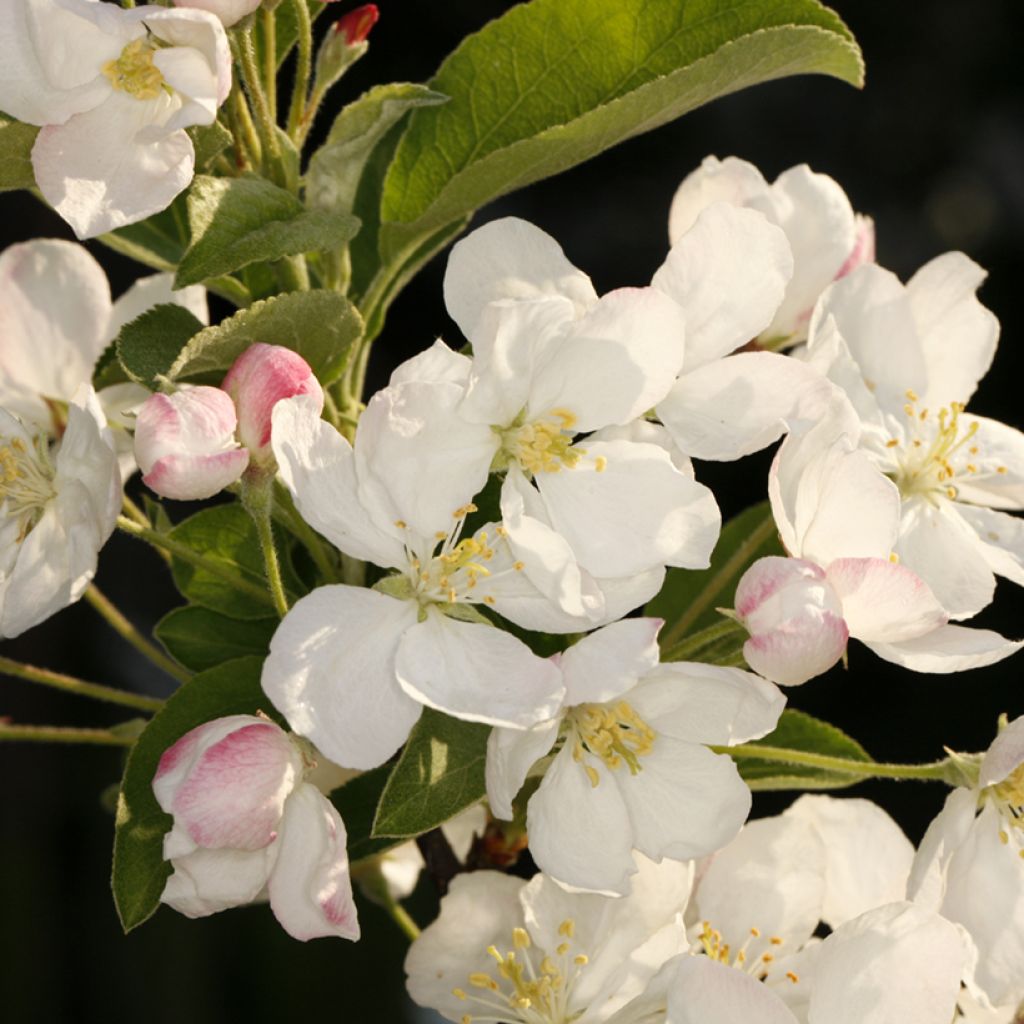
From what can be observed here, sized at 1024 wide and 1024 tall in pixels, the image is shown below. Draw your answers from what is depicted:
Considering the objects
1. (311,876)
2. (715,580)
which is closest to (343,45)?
(715,580)

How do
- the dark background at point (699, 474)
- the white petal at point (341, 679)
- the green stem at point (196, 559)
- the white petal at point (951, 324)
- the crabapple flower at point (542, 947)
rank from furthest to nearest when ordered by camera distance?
the dark background at point (699, 474)
the white petal at point (951, 324)
the crabapple flower at point (542, 947)
the green stem at point (196, 559)
the white petal at point (341, 679)

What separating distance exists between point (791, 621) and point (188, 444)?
0.99ft

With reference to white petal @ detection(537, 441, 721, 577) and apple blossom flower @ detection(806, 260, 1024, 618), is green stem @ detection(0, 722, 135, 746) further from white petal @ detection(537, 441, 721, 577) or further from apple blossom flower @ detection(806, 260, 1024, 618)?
apple blossom flower @ detection(806, 260, 1024, 618)

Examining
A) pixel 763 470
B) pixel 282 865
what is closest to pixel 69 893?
pixel 763 470

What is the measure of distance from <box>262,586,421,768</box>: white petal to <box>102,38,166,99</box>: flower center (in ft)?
0.87

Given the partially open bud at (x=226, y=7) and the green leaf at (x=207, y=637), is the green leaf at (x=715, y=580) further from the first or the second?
the partially open bud at (x=226, y=7)

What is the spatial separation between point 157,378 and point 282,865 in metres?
0.24

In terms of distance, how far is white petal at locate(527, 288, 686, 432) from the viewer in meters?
0.84

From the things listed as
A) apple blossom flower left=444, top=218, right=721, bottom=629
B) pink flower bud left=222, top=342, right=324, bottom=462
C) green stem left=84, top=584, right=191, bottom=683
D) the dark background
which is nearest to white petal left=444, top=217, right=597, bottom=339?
apple blossom flower left=444, top=218, right=721, bottom=629

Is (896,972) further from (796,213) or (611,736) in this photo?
(796,213)

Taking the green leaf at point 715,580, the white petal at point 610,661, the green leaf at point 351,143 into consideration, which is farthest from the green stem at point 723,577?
the green leaf at point 351,143

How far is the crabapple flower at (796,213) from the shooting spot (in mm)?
1069

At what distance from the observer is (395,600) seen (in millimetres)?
856

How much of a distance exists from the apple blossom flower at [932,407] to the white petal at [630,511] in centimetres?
20
